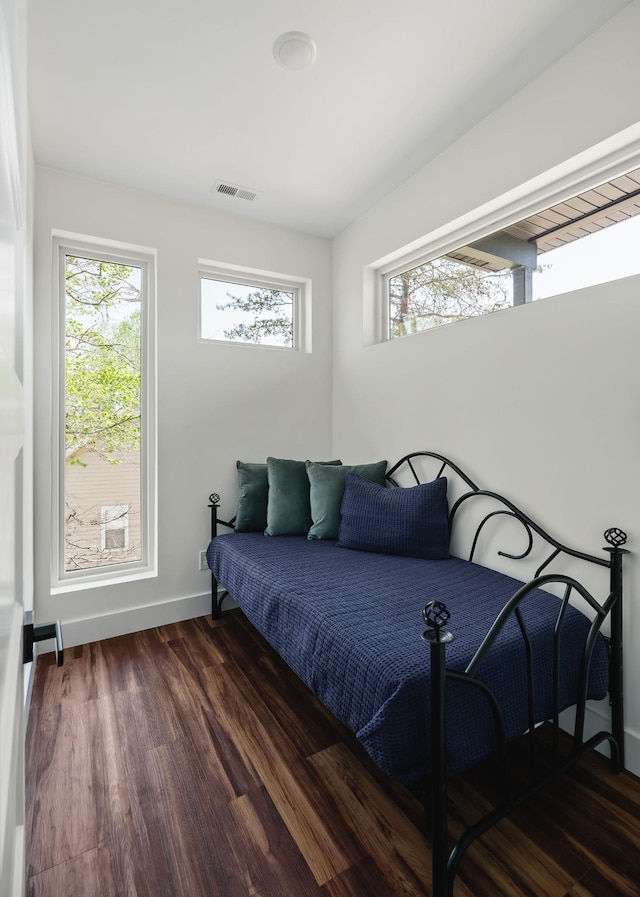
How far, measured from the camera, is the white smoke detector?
1646 mm

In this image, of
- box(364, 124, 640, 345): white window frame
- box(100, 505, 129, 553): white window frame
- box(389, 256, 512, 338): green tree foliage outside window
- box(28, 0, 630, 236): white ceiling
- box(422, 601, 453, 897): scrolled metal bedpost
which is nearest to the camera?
box(422, 601, 453, 897): scrolled metal bedpost

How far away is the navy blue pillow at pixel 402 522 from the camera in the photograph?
225cm

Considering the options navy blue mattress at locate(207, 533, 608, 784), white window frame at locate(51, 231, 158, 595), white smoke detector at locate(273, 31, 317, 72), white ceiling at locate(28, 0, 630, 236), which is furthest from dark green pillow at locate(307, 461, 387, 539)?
white smoke detector at locate(273, 31, 317, 72)

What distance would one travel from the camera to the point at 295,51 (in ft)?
5.57

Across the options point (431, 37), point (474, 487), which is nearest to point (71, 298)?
point (431, 37)

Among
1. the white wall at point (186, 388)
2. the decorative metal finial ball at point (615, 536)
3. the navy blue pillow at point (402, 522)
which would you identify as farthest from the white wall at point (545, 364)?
the white wall at point (186, 388)

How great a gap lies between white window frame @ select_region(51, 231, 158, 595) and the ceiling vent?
0.57 m

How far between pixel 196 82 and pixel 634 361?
80.7 inches

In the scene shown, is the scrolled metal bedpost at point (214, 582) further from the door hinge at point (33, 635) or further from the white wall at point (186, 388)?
the door hinge at point (33, 635)

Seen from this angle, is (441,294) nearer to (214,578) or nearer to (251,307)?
(251,307)

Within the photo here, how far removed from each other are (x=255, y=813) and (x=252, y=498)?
1661 mm

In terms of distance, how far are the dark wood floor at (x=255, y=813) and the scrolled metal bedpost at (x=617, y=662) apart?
0.37 feet

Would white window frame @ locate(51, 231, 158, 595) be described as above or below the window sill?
above

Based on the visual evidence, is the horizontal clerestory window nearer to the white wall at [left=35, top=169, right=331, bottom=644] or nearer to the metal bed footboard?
the white wall at [left=35, top=169, right=331, bottom=644]
